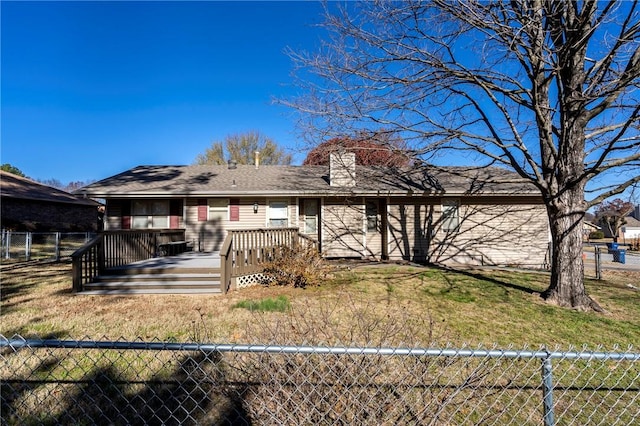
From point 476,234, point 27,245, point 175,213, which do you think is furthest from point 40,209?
point 476,234

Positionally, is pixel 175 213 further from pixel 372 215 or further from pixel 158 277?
pixel 372 215

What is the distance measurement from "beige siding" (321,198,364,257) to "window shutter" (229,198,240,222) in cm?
359

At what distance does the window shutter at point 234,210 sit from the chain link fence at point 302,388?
9400mm

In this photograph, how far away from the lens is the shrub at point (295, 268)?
8.44 meters

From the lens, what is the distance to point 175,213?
13.4 metres

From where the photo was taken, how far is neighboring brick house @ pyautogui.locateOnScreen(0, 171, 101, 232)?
1945 centimetres

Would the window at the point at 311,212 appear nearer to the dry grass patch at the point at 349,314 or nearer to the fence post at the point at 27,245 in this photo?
the dry grass patch at the point at 349,314

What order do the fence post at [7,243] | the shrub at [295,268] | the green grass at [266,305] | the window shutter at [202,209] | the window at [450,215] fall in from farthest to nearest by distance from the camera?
the window at [450,215] < the window shutter at [202,209] < the fence post at [7,243] < the shrub at [295,268] < the green grass at [266,305]

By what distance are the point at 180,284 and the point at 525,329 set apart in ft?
24.9

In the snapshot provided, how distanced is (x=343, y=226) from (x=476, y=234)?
5.57 meters

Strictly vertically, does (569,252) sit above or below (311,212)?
below

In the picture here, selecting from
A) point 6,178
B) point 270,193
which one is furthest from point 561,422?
point 6,178

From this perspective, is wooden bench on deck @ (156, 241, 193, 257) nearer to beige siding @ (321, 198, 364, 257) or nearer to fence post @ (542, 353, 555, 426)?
beige siding @ (321, 198, 364, 257)

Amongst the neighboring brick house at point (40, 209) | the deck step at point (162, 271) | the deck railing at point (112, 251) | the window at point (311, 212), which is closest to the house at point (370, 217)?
the window at point (311, 212)
